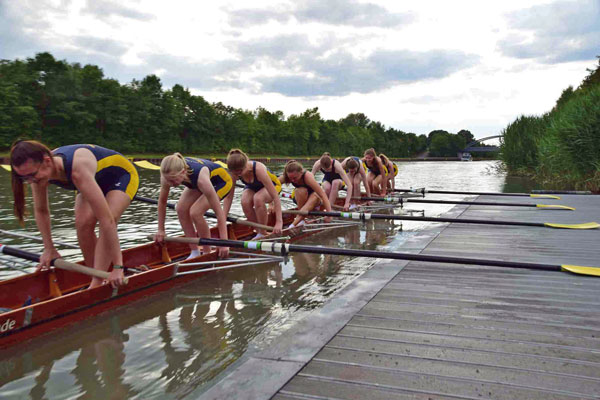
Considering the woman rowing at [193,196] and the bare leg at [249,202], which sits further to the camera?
the bare leg at [249,202]

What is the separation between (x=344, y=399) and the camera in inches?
92.9

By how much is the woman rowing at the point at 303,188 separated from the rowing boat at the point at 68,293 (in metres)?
2.35

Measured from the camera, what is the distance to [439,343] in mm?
3061

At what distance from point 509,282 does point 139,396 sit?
12.3 feet

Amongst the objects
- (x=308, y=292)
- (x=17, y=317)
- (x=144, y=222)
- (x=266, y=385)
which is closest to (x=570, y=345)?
(x=266, y=385)

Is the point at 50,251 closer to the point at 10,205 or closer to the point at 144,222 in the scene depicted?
the point at 144,222

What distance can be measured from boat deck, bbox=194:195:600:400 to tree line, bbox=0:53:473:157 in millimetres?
48464

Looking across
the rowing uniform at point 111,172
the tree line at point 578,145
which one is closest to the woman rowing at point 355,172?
the rowing uniform at point 111,172

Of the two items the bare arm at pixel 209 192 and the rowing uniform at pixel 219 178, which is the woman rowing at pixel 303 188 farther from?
the bare arm at pixel 209 192

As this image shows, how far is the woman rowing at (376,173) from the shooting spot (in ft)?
42.2

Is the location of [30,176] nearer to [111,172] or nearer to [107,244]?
[107,244]

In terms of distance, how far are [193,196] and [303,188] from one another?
329 centimetres

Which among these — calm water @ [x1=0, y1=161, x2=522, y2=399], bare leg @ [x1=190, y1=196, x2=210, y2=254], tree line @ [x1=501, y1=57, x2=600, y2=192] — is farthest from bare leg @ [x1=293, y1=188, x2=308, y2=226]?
tree line @ [x1=501, y1=57, x2=600, y2=192]

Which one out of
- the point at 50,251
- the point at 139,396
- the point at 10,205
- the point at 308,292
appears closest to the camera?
the point at 139,396
